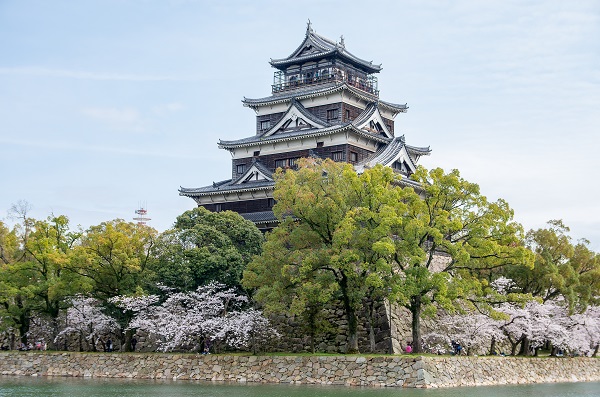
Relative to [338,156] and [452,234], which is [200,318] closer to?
[452,234]

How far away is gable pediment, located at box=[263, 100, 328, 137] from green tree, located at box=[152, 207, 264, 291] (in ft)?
30.2

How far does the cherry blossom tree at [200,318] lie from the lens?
32.6 metres

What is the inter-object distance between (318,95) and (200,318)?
1549 centimetres

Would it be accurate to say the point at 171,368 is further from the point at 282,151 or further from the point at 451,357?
the point at 282,151

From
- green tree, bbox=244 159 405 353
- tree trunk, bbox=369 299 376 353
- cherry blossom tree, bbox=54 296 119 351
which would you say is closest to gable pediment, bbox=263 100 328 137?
green tree, bbox=244 159 405 353

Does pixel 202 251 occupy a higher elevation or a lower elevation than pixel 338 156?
lower

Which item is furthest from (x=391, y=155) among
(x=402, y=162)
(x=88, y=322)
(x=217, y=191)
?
(x=88, y=322)

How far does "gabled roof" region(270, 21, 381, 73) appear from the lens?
147ft

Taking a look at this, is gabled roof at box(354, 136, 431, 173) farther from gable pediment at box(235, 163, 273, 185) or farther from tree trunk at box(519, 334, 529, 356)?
tree trunk at box(519, 334, 529, 356)

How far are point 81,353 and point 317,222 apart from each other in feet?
37.0

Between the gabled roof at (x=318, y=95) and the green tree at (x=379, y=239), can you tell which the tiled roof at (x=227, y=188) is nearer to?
the gabled roof at (x=318, y=95)

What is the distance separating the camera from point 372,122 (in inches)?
1729

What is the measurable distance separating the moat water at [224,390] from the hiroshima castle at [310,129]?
40.5 feet

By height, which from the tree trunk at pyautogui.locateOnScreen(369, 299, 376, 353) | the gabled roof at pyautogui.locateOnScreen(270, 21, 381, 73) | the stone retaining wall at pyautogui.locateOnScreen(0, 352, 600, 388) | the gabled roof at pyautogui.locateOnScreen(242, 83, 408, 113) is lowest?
the stone retaining wall at pyautogui.locateOnScreen(0, 352, 600, 388)
